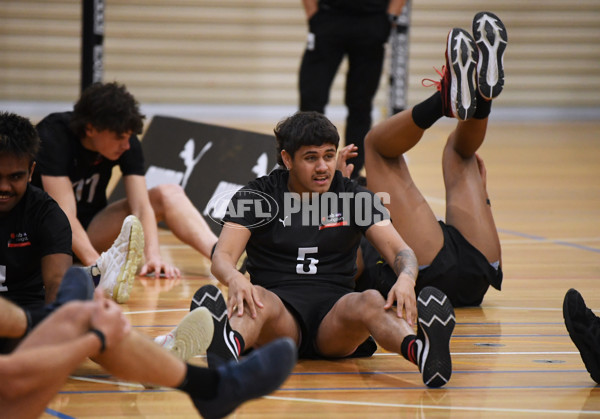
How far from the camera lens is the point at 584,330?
3.07 m

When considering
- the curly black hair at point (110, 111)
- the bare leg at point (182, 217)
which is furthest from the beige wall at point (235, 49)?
the curly black hair at point (110, 111)

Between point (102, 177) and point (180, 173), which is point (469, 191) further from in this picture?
point (180, 173)

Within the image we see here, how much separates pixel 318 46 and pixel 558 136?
18.6 ft

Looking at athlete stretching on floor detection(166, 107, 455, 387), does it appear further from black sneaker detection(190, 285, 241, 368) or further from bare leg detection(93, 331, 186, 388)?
bare leg detection(93, 331, 186, 388)

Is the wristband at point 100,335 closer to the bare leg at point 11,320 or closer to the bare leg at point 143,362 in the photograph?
the bare leg at point 143,362

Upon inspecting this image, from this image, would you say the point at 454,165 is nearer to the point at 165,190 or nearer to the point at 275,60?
the point at 165,190

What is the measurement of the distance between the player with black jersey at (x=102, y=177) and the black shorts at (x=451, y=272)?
1.17 metres

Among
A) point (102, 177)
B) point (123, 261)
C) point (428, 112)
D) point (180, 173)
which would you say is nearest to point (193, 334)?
point (123, 261)

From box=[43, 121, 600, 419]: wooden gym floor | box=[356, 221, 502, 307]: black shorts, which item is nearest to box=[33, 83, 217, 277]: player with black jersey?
box=[43, 121, 600, 419]: wooden gym floor

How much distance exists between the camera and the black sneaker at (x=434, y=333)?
297cm

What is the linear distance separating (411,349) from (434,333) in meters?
0.12

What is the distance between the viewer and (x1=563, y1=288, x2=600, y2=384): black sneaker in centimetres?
307

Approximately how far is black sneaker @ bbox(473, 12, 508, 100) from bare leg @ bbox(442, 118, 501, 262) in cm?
22

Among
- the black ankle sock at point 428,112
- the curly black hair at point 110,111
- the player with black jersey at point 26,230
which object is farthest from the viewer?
the curly black hair at point 110,111
